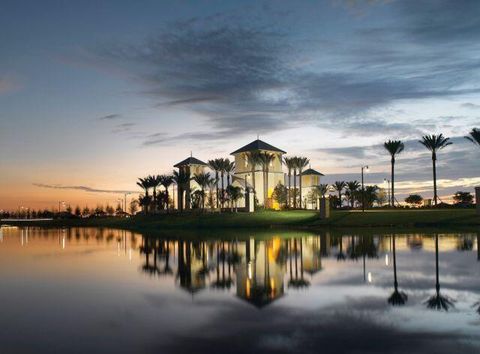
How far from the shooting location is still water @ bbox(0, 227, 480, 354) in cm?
834

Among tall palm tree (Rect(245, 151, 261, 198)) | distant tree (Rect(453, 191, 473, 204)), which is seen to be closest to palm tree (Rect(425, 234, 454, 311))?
distant tree (Rect(453, 191, 473, 204))

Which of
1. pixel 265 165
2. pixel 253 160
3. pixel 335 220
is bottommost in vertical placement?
pixel 335 220

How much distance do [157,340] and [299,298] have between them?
4.65 m

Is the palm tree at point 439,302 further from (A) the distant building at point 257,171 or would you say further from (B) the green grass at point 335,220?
(A) the distant building at point 257,171

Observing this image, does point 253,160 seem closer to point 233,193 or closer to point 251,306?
point 233,193

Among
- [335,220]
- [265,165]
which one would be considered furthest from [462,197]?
[265,165]

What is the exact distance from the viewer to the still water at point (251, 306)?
834 cm

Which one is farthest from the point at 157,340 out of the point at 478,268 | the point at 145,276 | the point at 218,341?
the point at 478,268

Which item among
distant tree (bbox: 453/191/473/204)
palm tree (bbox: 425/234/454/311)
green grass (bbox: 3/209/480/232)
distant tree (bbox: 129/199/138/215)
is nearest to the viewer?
palm tree (bbox: 425/234/454/311)

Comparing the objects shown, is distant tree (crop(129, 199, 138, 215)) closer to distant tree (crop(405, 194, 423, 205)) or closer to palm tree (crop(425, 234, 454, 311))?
distant tree (crop(405, 194, 423, 205))

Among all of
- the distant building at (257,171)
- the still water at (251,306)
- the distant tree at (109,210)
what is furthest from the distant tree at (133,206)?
the still water at (251,306)

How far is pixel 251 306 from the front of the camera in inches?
448

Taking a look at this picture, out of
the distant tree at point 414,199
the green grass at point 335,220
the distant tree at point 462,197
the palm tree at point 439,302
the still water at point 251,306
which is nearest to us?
the still water at point 251,306

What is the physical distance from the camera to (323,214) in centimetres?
5441
